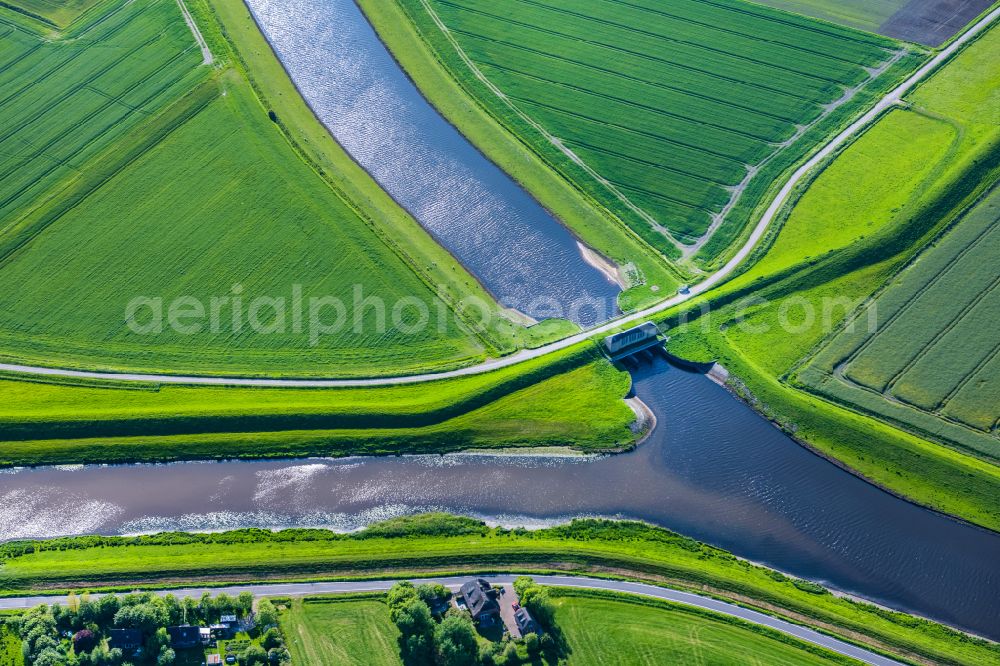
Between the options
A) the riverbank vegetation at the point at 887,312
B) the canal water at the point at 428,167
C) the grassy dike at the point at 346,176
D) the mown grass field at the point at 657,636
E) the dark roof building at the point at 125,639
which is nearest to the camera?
the dark roof building at the point at 125,639

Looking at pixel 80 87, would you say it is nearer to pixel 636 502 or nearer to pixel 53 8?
pixel 53 8

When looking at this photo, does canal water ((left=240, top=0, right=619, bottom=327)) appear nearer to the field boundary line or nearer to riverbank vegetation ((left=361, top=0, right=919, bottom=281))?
riverbank vegetation ((left=361, top=0, right=919, bottom=281))

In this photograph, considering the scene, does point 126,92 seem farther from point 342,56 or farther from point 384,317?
point 384,317

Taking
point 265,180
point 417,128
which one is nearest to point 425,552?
point 265,180

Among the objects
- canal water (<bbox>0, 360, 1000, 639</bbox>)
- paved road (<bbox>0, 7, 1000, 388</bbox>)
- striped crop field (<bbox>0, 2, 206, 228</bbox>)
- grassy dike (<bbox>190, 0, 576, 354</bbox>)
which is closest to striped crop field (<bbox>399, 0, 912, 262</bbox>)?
paved road (<bbox>0, 7, 1000, 388</bbox>)

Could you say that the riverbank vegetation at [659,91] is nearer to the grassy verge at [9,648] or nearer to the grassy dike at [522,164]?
the grassy dike at [522,164]

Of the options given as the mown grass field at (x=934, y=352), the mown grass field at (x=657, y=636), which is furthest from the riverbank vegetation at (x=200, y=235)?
the mown grass field at (x=934, y=352)
